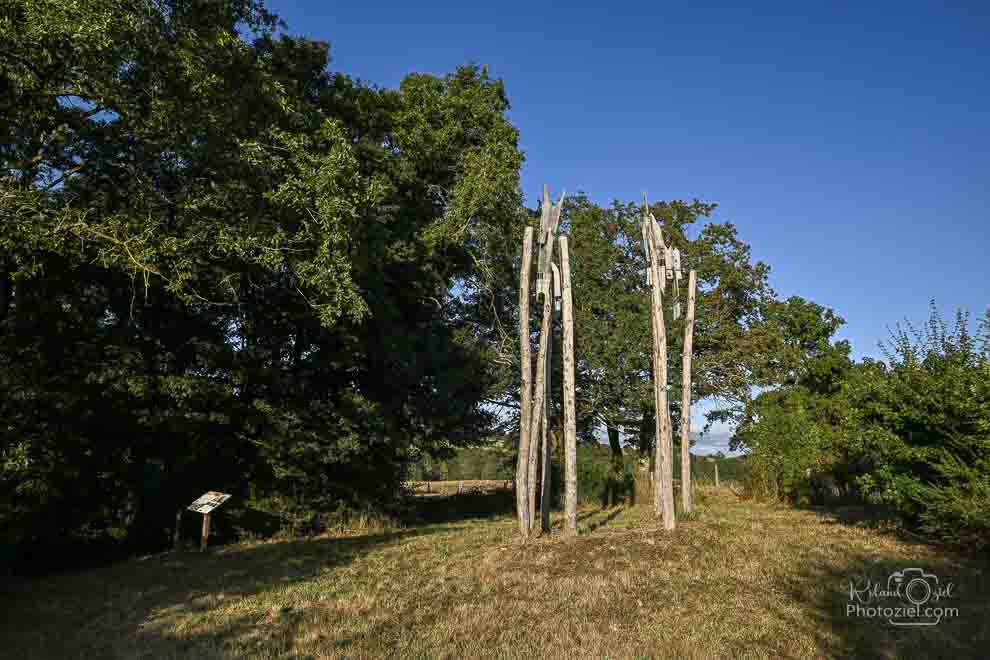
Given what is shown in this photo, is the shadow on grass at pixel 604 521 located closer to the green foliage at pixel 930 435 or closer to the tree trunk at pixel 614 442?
the green foliage at pixel 930 435

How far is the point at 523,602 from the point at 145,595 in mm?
6016

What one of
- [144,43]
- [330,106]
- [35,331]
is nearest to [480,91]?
[330,106]

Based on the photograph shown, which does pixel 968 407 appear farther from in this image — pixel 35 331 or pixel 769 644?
pixel 35 331

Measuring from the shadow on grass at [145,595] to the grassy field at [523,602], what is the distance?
0.04 meters

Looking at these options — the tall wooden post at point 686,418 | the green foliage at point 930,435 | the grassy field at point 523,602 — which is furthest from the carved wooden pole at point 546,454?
the green foliage at point 930,435

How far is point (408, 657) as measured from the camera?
602cm

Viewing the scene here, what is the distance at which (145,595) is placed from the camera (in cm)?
970

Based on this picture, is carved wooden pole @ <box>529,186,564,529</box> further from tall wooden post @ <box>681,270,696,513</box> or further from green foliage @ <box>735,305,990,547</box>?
green foliage @ <box>735,305,990,547</box>

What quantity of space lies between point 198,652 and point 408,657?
227 centimetres

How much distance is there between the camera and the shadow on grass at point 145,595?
7254mm

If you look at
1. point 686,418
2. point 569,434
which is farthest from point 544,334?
point 686,418
